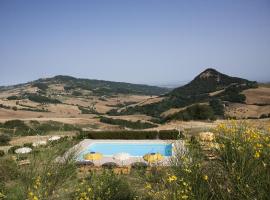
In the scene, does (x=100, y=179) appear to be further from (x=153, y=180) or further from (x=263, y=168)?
(x=263, y=168)

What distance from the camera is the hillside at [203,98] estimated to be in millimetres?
43844

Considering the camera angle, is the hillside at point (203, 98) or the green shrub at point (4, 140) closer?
the green shrub at point (4, 140)

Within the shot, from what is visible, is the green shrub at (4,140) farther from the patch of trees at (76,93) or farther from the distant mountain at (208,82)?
the patch of trees at (76,93)

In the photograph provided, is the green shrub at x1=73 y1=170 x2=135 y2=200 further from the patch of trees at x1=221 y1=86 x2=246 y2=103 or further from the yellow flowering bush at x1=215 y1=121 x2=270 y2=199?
the patch of trees at x1=221 y1=86 x2=246 y2=103

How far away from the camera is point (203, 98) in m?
73.2

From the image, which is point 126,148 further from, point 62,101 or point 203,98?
point 62,101

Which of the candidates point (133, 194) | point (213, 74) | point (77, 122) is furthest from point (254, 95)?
point (133, 194)

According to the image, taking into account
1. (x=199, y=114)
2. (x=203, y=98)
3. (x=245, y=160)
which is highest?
(x=245, y=160)

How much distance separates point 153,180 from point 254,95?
58.9 m

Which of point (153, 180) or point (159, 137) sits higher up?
point (153, 180)

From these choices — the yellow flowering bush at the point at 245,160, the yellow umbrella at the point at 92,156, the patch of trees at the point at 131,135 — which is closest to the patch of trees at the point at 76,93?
the patch of trees at the point at 131,135

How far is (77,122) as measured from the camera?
1921 inches

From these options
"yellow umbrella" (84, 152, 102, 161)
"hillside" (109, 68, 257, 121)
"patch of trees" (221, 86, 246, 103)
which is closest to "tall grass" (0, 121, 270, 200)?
"yellow umbrella" (84, 152, 102, 161)

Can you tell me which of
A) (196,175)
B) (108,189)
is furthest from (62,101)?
(196,175)
